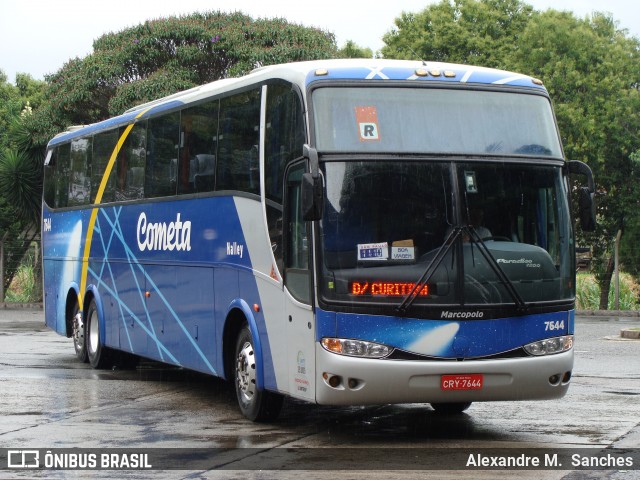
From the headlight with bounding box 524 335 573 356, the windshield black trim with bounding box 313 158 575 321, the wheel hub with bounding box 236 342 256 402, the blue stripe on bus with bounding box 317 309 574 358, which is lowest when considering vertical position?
the wheel hub with bounding box 236 342 256 402

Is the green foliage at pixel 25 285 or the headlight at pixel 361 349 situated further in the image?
the green foliage at pixel 25 285

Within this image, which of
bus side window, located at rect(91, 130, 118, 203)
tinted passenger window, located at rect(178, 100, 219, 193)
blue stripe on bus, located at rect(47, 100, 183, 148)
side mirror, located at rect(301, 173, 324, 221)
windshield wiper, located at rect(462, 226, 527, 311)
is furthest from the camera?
bus side window, located at rect(91, 130, 118, 203)

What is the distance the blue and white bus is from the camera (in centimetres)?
1033

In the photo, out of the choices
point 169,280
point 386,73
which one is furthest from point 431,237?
point 169,280

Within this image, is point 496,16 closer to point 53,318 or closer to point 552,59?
point 552,59

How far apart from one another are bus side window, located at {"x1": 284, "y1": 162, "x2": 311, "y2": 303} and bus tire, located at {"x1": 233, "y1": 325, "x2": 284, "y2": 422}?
118cm

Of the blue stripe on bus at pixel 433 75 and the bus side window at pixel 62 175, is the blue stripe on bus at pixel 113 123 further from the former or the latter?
the blue stripe on bus at pixel 433 75

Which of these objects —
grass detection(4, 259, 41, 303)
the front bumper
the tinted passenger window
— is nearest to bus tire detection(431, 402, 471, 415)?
the front bumper

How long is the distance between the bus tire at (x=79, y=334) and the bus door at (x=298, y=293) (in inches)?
319

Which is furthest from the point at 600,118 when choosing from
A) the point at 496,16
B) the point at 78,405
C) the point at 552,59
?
the point at 78,405

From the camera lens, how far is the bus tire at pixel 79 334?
61.0 ft

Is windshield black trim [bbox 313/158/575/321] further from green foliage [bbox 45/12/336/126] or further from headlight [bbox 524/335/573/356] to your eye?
green foliage [bbox 45/12/336/126]

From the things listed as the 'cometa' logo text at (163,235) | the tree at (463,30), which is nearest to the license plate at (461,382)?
the 'cometa' logo text at (163,235)

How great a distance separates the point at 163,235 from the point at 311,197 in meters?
5.04
